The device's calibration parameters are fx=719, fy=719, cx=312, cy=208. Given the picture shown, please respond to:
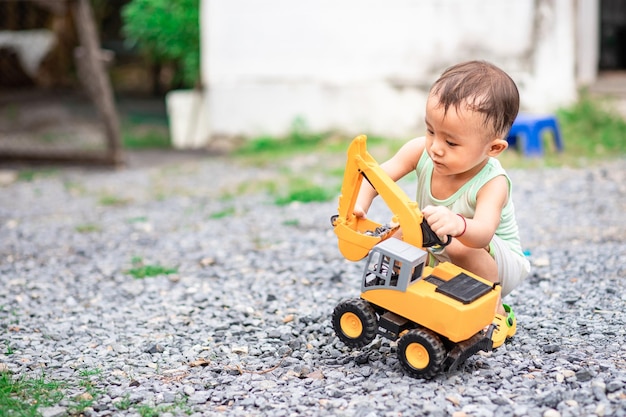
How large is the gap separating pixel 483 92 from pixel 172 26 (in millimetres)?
7766

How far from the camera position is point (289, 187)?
656 cm

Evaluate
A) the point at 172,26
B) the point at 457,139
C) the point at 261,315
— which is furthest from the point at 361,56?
the point at 457,139

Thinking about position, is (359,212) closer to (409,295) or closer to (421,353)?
(409,295)

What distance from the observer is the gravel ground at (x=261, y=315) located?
2.51m

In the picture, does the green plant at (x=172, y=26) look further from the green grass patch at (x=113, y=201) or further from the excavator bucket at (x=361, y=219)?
the excavator bucket at (x=361, y=219)

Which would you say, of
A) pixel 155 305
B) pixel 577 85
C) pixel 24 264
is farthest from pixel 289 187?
pixel 577 85

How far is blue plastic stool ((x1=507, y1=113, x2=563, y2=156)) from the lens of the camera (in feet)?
22.4

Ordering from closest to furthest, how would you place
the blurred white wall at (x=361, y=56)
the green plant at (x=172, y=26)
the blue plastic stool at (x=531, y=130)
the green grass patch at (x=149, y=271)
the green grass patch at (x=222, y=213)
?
the green grass patch at (x=149, y=271) < the green grass patch at (x=222, y=213) < the blue plastic stool at (x=531, y=130) < the blurred white wall at (x=361, y=56) < the green plant at (x=172, y=26)

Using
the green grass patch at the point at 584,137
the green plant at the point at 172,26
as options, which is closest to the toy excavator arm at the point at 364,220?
the green grass patch at the point at 584,137

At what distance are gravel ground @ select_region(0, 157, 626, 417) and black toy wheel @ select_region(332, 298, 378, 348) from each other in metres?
0.13

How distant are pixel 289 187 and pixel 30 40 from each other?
7133 mm

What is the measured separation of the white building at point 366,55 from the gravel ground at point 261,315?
2.11m

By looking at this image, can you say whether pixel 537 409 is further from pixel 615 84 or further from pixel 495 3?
pixel 615 84

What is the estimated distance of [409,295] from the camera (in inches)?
101
